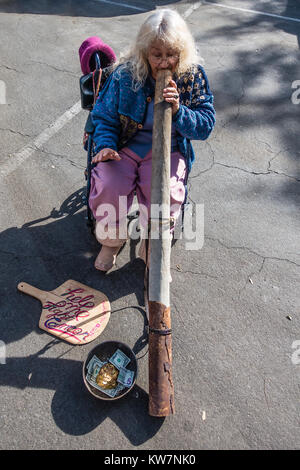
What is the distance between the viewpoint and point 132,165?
2865 millimetres

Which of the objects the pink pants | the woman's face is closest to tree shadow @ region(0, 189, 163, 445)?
the pink pants

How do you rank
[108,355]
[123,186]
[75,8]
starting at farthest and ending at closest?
1. [75,8]
2. [123,186]
3. [108,355]

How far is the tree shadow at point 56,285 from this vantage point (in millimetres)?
2379

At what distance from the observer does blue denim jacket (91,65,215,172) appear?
2.64m

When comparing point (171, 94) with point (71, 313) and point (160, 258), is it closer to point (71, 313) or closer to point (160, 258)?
point (160, 258)

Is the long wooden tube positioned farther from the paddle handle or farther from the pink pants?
the paddle handle

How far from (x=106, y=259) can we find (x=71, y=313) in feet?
1.66

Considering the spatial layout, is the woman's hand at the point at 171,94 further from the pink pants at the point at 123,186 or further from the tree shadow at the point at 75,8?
the tree shadow at the point at 75,8

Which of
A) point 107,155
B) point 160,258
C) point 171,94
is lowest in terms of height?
point 160,258

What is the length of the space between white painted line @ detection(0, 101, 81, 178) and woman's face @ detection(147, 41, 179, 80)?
6.72 feet

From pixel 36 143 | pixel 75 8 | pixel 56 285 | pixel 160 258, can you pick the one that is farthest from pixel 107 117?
pixel 75 8

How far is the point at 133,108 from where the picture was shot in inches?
106

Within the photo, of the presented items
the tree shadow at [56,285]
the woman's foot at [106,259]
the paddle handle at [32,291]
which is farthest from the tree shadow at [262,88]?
the paddle handle at [32,291]
